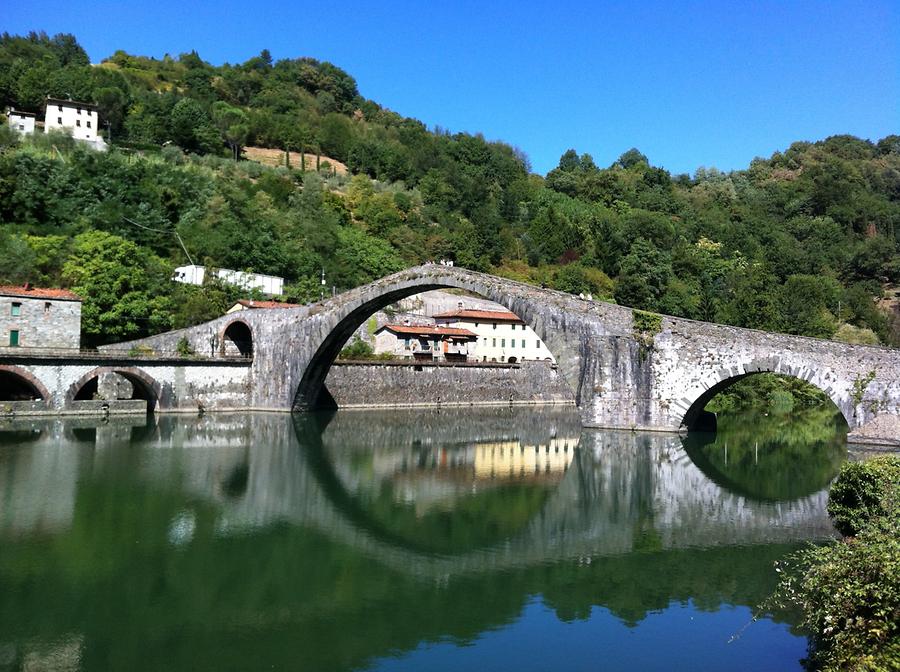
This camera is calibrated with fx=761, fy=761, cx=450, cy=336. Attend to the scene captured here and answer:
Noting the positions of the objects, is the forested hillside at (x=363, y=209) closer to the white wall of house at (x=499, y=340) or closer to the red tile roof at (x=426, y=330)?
the red tile roof at (x=426, y=330)

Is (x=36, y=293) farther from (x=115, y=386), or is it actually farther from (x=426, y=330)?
(x=426, y=330)

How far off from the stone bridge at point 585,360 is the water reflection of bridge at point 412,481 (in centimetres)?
206

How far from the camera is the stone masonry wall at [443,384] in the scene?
42.3m

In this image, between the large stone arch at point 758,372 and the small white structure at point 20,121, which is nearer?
the large stone arch at point 758,372

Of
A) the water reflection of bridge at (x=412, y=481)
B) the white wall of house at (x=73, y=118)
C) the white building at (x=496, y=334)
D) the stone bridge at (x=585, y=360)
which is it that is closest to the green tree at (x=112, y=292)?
the stone bridge at (x=585, y=360)

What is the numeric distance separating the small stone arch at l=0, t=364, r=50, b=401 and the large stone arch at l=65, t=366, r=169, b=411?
43.2 inches

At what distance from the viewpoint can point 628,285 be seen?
6309cm

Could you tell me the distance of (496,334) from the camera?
5809 cm

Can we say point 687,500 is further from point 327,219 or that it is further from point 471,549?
point 327,219

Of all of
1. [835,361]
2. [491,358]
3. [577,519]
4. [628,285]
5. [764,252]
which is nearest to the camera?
[577,519]

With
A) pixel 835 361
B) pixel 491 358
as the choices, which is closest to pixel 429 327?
pixel 491 358

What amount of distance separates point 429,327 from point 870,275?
45.9 meters

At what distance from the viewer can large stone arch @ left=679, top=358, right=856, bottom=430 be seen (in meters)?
25.1

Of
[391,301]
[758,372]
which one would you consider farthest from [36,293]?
[758,372]
